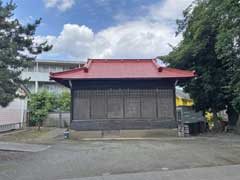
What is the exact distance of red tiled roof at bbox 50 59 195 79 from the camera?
1761 cm

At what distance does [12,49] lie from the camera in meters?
10.3

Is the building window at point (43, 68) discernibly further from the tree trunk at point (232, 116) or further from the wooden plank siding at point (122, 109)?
the tree trunk at point (232, 116)

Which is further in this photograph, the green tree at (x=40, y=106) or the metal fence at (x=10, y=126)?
the green tree at (x=40, y=106)

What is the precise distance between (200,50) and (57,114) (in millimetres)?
15024

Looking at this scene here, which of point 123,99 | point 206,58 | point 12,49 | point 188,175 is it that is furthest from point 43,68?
point 188,175

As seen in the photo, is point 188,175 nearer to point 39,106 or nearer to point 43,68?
point 39,106

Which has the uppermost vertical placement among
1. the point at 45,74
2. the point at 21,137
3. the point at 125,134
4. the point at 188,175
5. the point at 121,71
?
the point at 45,74

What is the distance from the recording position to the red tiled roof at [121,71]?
17609 mm

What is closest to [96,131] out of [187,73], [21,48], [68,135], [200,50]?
[68,135]

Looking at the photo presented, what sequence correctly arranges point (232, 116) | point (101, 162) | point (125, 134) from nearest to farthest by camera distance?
point (101, 162) < point (125, 134) < point (232, 116)

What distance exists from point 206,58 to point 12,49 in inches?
569

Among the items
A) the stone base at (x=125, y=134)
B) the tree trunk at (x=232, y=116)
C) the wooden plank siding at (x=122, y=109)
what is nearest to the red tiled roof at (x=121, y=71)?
the wooden plank siding at (x=122, y=109)

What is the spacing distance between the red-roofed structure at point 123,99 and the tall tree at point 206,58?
8.75ft

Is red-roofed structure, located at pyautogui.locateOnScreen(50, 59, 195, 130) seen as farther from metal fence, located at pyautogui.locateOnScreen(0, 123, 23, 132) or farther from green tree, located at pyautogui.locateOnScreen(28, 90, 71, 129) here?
green tree, located at pyautogui.locateOnScreen(28, 90, 71, 129)
